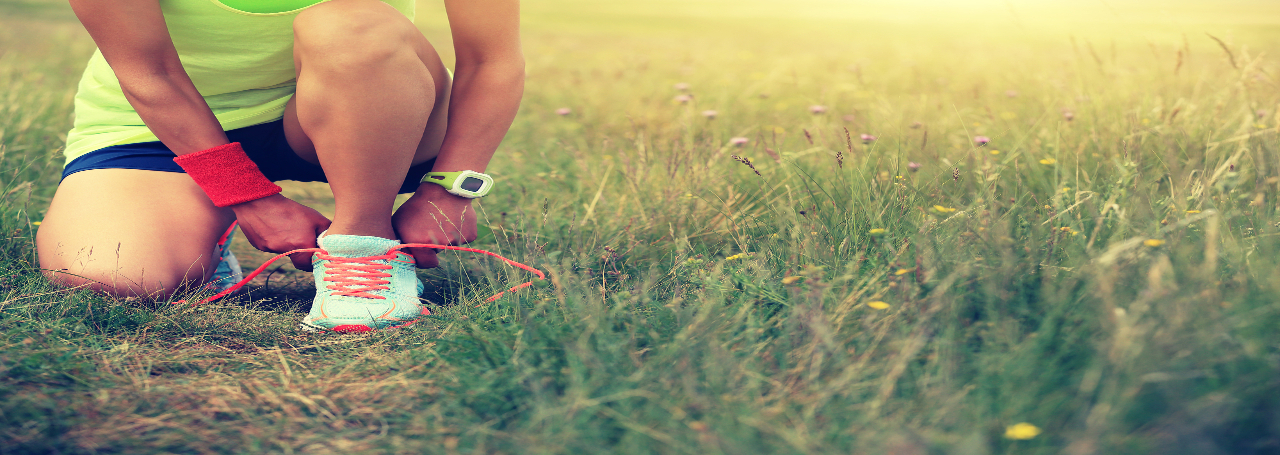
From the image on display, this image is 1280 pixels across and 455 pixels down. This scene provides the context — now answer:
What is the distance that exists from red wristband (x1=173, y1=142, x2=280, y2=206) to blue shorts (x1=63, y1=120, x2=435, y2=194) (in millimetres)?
237

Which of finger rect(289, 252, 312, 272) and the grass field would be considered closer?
the grass field

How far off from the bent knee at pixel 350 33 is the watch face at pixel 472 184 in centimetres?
34

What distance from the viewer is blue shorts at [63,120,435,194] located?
187cm

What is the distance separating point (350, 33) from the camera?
5.26 ft

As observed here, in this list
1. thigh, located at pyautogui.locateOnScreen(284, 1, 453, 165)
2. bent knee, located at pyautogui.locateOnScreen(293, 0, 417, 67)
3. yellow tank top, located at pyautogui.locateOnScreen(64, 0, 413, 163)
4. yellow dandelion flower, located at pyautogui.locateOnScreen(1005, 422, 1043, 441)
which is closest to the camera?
yellow dandelion flower, located at pyautogui.locateOnScreen(1005, 422, 1043, 441)

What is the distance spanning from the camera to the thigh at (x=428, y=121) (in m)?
1.89

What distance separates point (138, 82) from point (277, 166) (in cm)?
48

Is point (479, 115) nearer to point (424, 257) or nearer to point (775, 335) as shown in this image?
point (424, 257)

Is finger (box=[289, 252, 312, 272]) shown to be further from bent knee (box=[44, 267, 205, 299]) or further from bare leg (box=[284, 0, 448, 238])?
bent knee (box=[44, 267, 205, 299])

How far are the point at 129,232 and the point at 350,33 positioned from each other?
0.71m

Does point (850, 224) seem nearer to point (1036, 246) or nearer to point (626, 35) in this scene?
point (1036, 246)

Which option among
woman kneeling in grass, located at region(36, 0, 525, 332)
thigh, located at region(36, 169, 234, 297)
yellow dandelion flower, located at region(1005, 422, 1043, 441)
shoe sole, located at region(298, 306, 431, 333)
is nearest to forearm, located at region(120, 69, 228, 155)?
woman kneeling in grass, located at region(36, 0, 525, 332)

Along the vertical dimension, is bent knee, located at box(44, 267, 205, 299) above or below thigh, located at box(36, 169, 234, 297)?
below

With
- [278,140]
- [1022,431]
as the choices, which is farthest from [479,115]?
[1022,431]
